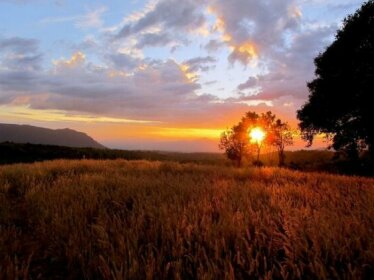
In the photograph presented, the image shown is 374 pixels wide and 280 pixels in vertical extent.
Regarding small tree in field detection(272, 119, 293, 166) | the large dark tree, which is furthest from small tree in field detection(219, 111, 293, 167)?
the large dark tree

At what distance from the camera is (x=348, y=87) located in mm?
25922

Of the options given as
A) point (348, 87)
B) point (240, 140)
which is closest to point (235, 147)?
point (240, 140)

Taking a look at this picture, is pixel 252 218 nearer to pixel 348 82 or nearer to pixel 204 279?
pixel 204 279

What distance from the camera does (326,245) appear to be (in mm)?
3641

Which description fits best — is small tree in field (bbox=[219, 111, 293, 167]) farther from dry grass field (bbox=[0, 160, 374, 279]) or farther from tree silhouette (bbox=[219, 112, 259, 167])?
dry grass field (bbox=[0, 160, 374, 279])

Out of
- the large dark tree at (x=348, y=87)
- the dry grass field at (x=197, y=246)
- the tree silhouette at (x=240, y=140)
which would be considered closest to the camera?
the dry grass field at (x=197, y=246)

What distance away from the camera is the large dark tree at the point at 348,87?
2478 cm

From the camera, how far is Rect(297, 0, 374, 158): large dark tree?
24.8 metres

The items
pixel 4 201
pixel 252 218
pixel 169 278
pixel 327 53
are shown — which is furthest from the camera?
pixel 327 53

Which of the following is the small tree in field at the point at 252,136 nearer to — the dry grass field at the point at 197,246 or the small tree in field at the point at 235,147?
the small tree in field at the point at 235,147

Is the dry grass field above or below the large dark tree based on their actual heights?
below

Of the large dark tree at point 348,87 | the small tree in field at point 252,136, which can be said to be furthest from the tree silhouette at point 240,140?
the large dark tree at point 348,87

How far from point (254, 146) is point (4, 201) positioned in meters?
75.5

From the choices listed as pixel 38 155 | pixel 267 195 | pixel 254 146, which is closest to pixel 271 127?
pixel 254 146
